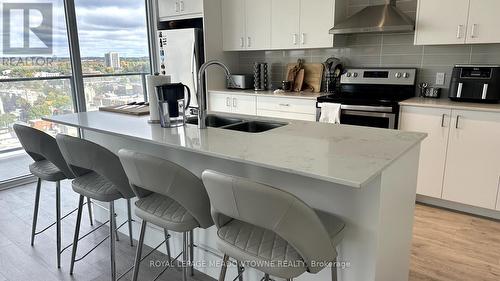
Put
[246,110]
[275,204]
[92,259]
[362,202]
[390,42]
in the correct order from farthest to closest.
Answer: [246,110], [390,42], [92,259], [362,202], [275,204]

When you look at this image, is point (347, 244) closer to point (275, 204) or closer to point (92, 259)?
point (275, 204)

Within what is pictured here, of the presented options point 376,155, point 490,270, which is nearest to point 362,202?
point 376,155

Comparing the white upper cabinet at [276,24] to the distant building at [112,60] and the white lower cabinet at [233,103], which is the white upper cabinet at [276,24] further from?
the distant building at [112,60]

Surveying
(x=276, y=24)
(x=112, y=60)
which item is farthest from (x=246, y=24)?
(x=112, y=60)

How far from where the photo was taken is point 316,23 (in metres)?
3.72

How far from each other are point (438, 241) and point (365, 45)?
2.09m

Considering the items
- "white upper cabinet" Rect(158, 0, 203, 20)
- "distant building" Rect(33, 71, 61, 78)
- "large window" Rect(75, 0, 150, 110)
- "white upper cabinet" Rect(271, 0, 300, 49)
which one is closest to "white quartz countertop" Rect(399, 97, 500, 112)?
"white upper cabinet" Rect(271, 0, 300, 49)

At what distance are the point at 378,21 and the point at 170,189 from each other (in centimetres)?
263

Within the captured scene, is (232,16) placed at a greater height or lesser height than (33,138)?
greater

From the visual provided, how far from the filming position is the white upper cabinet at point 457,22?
2797mm

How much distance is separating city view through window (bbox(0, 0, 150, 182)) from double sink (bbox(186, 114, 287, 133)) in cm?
256

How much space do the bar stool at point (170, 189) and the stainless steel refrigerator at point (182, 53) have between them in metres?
2.71

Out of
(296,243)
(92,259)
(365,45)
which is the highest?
(365,45)

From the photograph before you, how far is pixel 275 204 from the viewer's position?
3.75ft
